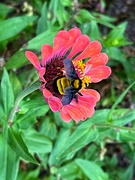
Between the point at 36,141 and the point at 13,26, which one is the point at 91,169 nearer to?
the point at 36,141

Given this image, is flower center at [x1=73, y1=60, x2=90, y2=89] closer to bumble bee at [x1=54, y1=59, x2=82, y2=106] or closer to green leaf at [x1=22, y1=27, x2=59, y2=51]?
bumble bee at [x1=54, y1=59, x2=82, y2=106]

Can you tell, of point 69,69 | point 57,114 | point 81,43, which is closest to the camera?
point 69,69

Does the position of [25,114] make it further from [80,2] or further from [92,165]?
[80,2]

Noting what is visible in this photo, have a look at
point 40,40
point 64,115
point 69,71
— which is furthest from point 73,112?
point 40,40

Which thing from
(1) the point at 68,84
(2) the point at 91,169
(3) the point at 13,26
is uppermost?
(1) the point at 68,84

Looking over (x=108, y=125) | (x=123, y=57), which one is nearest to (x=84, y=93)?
(x=108, y=125)

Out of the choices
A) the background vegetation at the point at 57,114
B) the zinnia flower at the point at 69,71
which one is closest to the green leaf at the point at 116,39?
the background vegetation at the point at 57,114

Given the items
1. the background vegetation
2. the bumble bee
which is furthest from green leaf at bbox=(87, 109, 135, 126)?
the bumble bee

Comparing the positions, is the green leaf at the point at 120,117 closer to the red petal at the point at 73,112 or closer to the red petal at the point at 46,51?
the red petal at the point at 73,112
